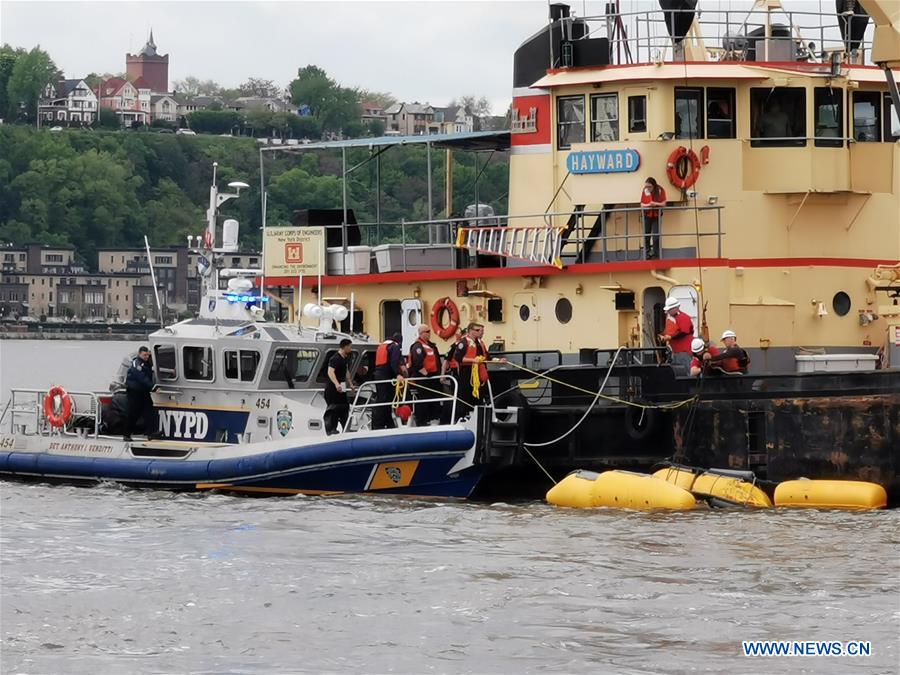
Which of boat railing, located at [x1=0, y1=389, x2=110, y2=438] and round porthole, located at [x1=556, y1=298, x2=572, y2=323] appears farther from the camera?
boat railing, located at [x1=0, y1=389, x2=110, y2=438]

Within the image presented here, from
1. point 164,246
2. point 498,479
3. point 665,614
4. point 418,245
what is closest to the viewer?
point 665,614

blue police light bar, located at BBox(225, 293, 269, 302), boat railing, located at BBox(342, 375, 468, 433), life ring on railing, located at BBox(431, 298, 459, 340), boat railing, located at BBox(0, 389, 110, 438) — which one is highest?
blue police light bar, located at BBox(225, 293, 269, 302)

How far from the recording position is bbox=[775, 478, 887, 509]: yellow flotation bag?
68.4ft

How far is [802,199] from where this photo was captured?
78.8ft

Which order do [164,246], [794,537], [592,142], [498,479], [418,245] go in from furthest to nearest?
[164,246]
[418,245]
[592,142]
[498,479]
[794,537]

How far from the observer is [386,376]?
22922mm

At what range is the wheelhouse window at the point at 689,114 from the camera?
79.5 feet

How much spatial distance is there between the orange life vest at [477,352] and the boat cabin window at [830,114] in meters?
5.47

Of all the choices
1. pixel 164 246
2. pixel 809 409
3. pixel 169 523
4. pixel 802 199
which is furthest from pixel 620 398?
pixel 164 246

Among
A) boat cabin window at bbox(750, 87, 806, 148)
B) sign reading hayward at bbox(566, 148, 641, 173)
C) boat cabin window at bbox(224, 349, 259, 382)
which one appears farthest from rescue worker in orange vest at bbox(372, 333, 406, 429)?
boat cabin window at bbox(750, 87, 806, 148)

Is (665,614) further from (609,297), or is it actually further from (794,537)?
(609,297)

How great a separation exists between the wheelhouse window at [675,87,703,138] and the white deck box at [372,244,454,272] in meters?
3.99

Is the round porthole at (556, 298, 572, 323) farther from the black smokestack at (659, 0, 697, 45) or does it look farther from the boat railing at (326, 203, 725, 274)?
the black smokestack at (659, 0, 697, 45)

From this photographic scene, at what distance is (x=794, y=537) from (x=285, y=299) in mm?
12331
